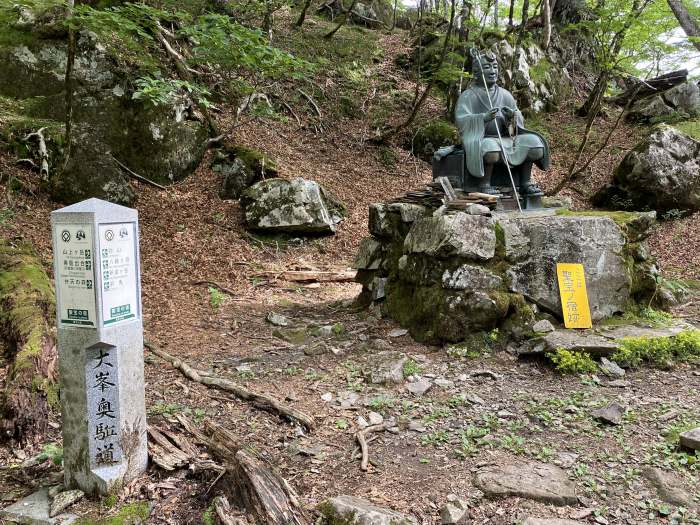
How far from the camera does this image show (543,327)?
4934mm

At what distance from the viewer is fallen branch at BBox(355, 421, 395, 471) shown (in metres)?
3.19

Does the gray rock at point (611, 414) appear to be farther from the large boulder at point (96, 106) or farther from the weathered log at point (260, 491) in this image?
the large boulder at point (96, 106)

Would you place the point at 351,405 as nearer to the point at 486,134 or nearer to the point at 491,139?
the point at 491,139

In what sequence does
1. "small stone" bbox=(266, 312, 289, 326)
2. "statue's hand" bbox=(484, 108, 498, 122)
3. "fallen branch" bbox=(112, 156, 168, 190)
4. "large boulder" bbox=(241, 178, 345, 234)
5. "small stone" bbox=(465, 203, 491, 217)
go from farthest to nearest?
"large boulder" bbox=(241, 178, 345, 234), "fallen branch" bbox=(112, 156, 168, 190), "small stone" bbox=(266, 312, 289, 326), "statue's hand" bbox=(484, 108, 498, 122), "small stone" bbox=(465, 203, 491, 217)

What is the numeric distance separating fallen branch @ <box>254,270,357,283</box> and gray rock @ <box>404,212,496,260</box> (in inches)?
118

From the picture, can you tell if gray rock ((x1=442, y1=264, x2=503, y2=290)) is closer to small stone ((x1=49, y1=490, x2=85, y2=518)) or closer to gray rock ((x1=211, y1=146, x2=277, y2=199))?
small stone ((x1=49, y1=490, x2=85, y2=518))

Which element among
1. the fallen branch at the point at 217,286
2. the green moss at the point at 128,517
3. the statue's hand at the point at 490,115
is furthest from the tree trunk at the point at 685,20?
the green moss at the point at 128,517

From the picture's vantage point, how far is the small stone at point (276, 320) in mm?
6219

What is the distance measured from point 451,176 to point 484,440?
386 centimetres

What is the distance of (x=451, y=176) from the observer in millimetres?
6453

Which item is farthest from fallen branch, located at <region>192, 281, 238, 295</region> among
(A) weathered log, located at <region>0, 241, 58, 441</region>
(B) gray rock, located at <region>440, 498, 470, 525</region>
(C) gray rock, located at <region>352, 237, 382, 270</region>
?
(B) gray rock, located at <region>440, 498, 470, 525</region>

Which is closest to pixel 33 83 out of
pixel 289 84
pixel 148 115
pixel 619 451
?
pixel 148 115

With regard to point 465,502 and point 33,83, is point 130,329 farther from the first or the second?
point 33,83

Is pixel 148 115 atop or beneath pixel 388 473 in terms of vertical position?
atop
